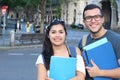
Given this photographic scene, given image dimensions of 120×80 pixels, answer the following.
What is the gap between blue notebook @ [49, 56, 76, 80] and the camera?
3684mm

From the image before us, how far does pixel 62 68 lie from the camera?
370 cm

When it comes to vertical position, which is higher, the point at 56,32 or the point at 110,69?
the point at 56,32

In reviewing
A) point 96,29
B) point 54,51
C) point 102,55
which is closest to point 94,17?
point 96,29

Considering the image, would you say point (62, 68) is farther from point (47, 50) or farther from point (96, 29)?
point (96, 29)

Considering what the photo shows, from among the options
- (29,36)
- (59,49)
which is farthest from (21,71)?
(29,36)

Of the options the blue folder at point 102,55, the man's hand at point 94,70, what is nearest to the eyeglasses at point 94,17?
the blue folder at point 102,55

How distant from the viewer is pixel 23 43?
31.1 m

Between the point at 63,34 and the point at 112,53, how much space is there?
470 millimetres

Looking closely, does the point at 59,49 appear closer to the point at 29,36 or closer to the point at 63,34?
the point at 63,34

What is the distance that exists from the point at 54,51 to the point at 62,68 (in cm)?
21

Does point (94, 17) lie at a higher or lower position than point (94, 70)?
higher

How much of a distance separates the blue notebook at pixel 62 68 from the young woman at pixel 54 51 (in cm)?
5

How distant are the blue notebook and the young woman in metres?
0.05

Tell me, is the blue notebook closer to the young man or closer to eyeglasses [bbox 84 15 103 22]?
the young man
